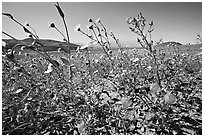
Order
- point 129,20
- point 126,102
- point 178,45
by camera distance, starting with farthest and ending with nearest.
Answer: point 178,45 < point 129,20 < point 126,102

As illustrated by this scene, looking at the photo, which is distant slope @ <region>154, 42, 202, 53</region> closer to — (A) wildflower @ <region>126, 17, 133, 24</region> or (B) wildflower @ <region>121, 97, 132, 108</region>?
(A) wildflower @ <region>126, 17, 133, 24</region>

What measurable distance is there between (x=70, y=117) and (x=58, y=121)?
12cm

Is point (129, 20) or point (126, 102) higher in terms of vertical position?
point (129, 20)

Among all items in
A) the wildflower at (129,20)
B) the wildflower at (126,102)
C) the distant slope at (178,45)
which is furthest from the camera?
the distant slope at (178,45)

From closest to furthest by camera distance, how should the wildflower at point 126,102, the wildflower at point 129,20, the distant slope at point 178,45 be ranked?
the wildflower at point 126,102 < the wildflower at point 129,20 < the distant slope at point 178,45

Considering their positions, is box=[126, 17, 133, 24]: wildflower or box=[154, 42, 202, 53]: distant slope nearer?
box=[126, 17, 133, 24]: wildflower

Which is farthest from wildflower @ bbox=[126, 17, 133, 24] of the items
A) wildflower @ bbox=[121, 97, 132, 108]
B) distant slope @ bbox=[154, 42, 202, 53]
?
distant slope @ bbox=[154, 42, 202, 53]

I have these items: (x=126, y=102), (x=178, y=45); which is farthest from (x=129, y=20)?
(x=178, y=45)

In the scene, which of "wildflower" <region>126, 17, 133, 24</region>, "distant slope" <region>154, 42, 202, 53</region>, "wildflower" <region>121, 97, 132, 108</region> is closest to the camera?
"wildflower" <region>121, 97, 132, 108</region>

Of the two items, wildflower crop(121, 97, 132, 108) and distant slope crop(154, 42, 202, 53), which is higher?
distant slope crop(154, 42, 202, 53)

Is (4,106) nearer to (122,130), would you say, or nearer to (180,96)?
(122,130)

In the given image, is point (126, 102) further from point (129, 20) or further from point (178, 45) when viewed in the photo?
point (178, 45)

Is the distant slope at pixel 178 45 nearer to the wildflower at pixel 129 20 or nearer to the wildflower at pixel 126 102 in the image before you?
the wildflower at pixel 129 20

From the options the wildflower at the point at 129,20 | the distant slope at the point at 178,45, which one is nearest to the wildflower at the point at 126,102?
the wildflower at the point at 129,20
